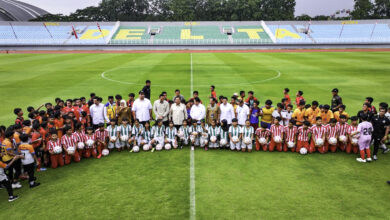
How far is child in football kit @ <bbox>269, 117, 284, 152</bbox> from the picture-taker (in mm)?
8438

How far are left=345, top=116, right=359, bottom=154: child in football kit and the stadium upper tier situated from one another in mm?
41988

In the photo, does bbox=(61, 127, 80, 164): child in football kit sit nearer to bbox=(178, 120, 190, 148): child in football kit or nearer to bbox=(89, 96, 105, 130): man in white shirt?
bbox=(89, 96, 105, 130): man in white shirt

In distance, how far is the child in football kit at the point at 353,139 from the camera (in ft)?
26.6

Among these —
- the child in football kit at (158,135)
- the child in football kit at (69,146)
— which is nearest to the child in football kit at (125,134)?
the child in football kit at (158,135)

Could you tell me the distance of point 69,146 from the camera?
7957 mm

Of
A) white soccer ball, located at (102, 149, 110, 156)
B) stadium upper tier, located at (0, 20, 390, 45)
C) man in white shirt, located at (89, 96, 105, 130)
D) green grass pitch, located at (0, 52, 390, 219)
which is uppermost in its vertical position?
stadium upper tier, located at (0, 20, 390, 45)

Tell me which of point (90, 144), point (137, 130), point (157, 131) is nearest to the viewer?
point (90, 144)

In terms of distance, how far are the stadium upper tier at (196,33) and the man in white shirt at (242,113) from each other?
40917mm

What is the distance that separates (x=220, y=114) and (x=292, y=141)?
2.66 meters

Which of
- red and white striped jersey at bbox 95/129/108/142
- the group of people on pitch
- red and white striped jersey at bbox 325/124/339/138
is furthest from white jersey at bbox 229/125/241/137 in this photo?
red and white striped jersey at bbox 95/129/108/142

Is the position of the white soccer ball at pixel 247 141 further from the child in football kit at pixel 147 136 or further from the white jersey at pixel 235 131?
the child in football kit at pixel 147 136

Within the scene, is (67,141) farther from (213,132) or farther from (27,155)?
(213,132)

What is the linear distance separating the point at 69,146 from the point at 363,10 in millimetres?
102474

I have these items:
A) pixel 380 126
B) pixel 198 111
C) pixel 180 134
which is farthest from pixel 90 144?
pixel 380 126
